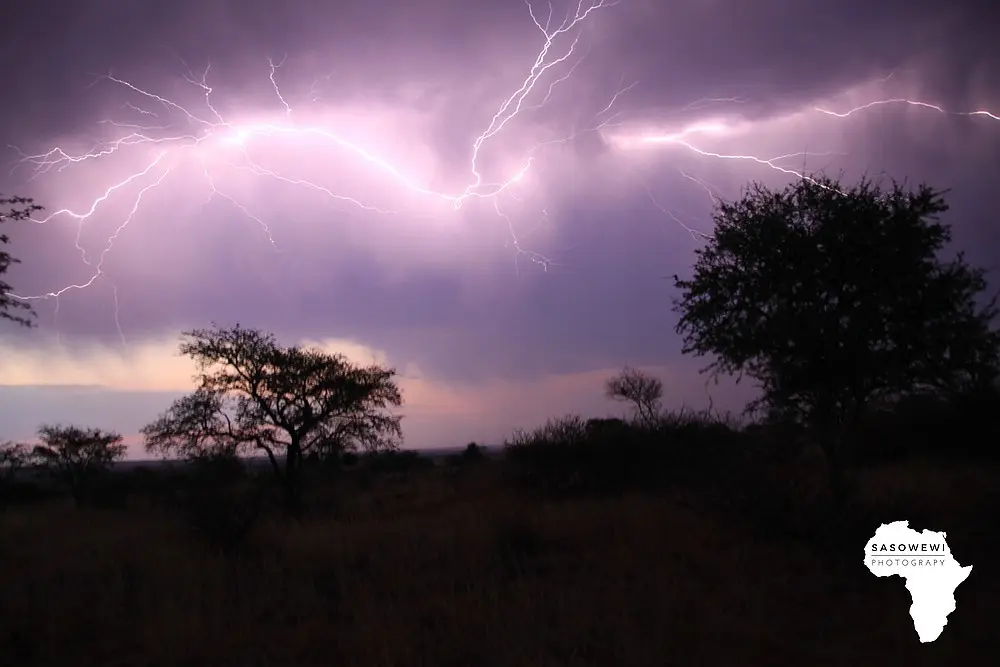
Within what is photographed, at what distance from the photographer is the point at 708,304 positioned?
13211 mm

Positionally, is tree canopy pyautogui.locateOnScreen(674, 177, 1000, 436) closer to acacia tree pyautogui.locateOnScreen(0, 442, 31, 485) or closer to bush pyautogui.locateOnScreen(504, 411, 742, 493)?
bush pyautogui.locateOnScreen(504, 411, 742, 493)

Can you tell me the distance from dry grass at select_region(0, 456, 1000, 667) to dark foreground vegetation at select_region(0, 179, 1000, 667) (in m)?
0.05

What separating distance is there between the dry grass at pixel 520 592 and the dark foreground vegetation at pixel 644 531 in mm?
47

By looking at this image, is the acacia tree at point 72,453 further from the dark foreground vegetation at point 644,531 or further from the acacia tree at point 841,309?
the acacia tree at point 841,309

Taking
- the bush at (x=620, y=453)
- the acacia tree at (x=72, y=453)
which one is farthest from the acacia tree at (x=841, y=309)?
the acacia tree at (x=72, y=453)

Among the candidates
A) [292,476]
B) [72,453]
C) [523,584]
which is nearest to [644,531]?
[523,584]

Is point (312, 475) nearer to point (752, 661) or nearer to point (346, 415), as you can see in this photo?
point (346, 415)

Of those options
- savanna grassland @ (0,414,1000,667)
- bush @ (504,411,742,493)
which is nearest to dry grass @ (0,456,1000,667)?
savanna grassland @ (0,414,1000,667)

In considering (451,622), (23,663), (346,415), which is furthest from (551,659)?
(346,415)

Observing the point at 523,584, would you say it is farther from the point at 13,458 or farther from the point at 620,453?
the point at 13,458

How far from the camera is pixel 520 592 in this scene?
867 cm

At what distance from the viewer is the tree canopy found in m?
11.7

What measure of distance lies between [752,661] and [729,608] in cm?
143

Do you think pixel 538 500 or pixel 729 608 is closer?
pixel 729 608
